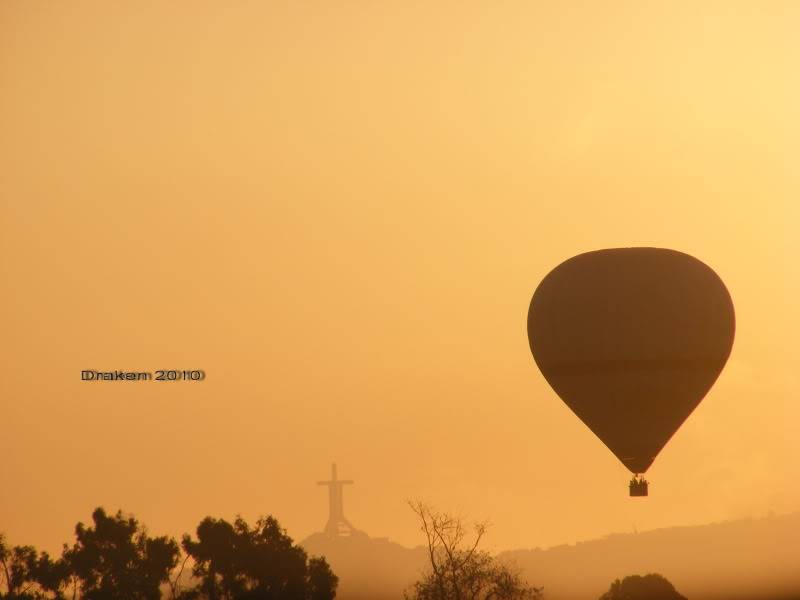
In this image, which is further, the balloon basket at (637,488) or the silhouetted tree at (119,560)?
the silhouetted tree at (119,560)

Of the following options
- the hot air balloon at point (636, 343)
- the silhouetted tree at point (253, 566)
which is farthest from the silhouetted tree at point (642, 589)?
the hot air balloon at point (636, 343)

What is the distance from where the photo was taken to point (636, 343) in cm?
8781

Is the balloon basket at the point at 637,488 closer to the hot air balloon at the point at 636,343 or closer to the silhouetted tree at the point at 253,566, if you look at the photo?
the hot air balloon at the point at 636,343

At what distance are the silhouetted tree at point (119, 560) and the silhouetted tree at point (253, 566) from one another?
9.72ft

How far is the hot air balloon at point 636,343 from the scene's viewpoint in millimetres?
87688

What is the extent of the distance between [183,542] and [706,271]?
50519 mm

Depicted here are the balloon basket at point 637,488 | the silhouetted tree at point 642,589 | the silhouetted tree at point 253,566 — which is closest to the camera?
the balloon basket at point 637,488

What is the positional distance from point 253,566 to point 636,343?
148 ft

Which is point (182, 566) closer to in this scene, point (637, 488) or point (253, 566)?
point (253, 566)

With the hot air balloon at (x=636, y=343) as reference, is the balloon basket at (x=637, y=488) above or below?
below

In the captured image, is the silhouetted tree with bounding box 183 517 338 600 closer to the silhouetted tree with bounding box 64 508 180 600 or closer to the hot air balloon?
the silhouetted tree with bounding box 64 508 180 600

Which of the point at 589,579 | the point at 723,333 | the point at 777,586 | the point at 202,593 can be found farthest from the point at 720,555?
the point at 723,333

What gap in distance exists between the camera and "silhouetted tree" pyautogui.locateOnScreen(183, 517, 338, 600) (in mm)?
121312

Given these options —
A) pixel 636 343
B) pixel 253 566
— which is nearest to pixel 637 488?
pixel 636 343
